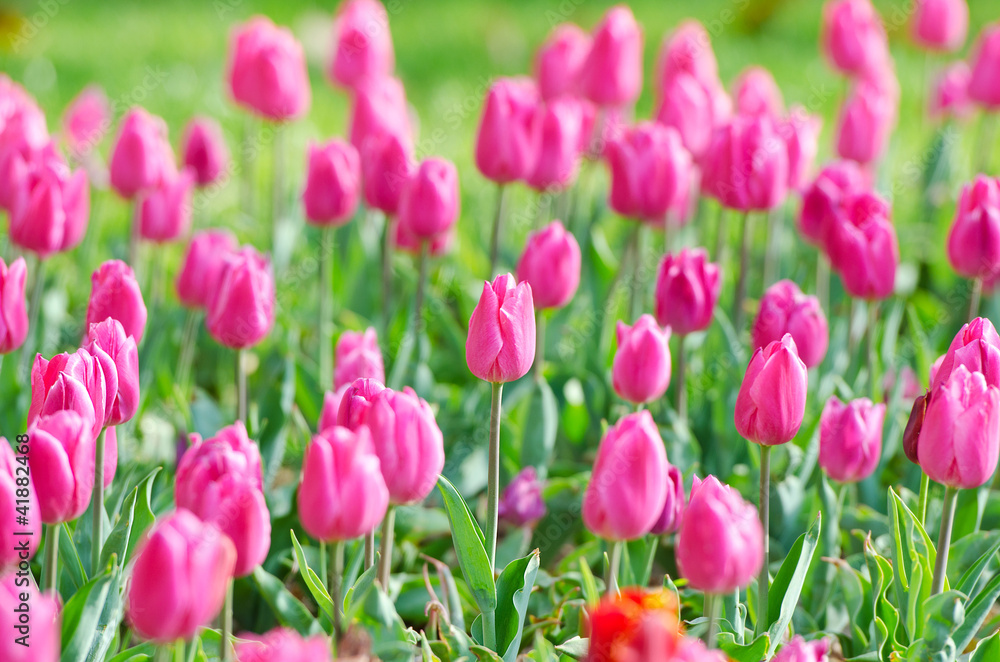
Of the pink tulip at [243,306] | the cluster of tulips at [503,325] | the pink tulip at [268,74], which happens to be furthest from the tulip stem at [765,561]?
the pink tulip at [268,74]

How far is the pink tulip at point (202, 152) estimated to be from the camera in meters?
2.97

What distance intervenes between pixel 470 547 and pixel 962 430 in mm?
649

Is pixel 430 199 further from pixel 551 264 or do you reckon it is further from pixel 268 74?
pixel 268 74

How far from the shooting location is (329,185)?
8.16ft

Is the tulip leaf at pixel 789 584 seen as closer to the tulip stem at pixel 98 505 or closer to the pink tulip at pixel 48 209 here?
the tulip stem at pixel 98 505

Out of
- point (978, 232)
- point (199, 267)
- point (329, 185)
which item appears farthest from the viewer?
point (329, 185)

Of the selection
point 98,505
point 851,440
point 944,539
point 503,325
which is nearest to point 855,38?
point 851,440

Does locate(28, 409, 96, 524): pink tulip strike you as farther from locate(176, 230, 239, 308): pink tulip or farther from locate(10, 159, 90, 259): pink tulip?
locate(176, 230, 239, 308): pink tulip

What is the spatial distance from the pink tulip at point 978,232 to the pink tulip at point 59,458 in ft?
5.15

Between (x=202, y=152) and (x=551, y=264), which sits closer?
(x=551, y=264)

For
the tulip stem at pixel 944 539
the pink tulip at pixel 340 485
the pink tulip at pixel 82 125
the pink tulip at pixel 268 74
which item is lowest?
the tulip stem at pixel 944 539

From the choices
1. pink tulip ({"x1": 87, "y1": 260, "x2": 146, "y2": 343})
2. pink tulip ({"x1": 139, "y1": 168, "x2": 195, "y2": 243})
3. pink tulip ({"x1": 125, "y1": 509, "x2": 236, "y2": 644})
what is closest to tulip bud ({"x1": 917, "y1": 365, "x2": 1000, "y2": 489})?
pink tulip ({"x1": 125, "y1": 509, "x2": 236, "y2": 644})

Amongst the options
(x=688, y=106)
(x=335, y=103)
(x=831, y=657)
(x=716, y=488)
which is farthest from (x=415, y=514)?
(x=335, y=103)

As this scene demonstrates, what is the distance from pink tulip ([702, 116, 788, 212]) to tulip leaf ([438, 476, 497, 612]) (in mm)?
1148
